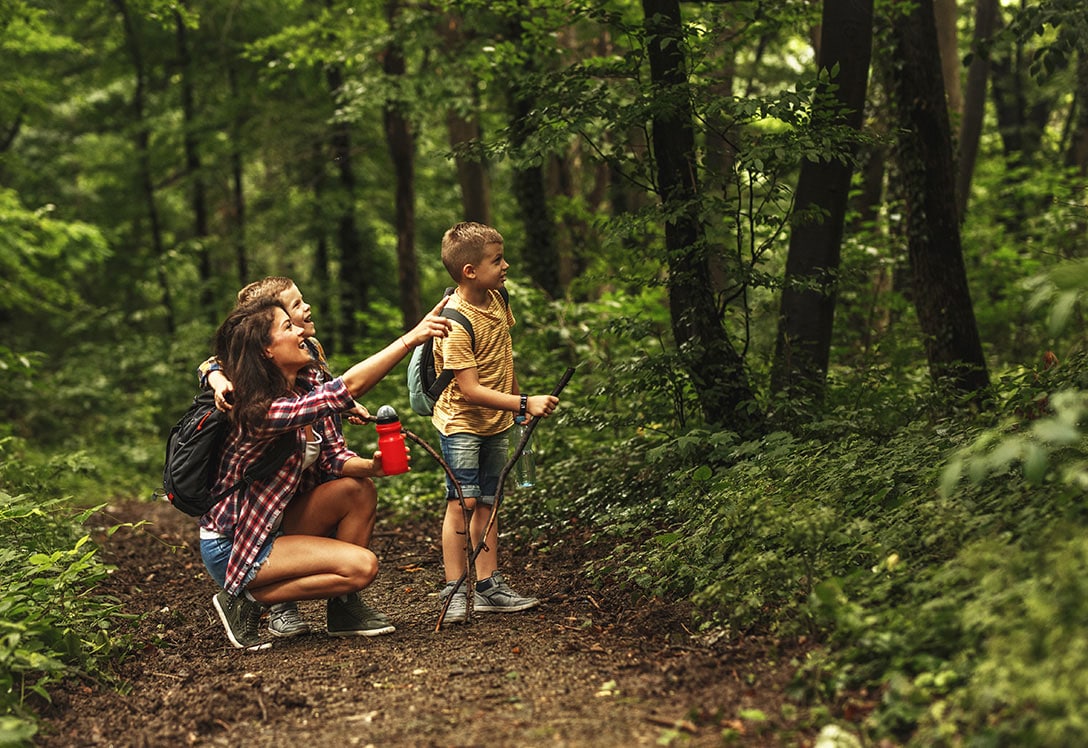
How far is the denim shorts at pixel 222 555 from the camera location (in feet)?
15.6

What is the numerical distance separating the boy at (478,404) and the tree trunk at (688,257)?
5.36 feet

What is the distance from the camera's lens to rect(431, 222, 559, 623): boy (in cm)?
485

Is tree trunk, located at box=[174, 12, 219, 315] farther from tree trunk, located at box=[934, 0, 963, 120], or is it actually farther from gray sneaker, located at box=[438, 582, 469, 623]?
gray sneaker, located at box=[438, 582, 469, 623]

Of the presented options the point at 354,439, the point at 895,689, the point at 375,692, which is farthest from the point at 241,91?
the point at 895,689

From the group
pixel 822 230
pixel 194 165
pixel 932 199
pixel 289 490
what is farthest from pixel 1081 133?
pixel 289 490

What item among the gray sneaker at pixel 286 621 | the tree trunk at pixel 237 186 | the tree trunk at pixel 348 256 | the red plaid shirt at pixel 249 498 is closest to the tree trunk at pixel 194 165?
the tree trunk at pixel 237 186

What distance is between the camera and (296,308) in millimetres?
4781

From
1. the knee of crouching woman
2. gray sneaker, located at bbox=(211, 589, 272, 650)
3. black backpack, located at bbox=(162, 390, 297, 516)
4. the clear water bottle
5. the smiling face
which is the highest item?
the smiling face

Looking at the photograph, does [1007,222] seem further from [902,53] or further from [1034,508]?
[1034,508]

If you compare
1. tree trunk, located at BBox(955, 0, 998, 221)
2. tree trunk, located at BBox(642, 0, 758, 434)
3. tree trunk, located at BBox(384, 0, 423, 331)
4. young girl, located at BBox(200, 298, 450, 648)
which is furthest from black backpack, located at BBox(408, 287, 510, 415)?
tree trunk, located at BBox(384, 0, 423, 331)

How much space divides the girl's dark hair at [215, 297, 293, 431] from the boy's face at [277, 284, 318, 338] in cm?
4

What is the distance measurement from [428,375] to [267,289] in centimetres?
89

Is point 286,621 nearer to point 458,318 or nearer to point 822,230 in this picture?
point 458,318

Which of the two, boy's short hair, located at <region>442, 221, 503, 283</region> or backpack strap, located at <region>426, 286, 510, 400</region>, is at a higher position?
boy's short hair, located at <region>442, 221, 503, 283</region>
